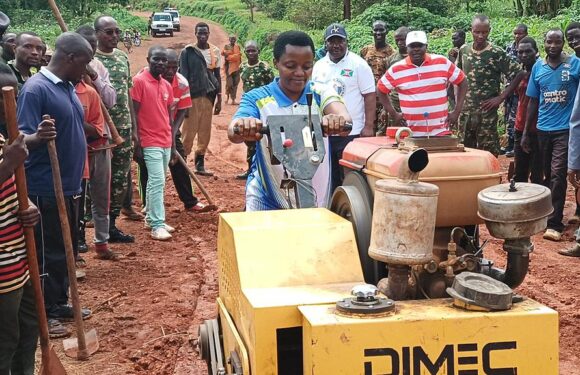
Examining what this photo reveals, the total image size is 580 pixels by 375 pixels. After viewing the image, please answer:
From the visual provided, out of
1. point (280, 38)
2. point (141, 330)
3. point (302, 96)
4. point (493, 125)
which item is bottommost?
point (141, 330)

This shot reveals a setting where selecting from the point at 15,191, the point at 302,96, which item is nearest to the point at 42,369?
the point at 15,191

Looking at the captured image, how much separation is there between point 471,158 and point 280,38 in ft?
4.40

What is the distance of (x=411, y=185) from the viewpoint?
9.76 ft

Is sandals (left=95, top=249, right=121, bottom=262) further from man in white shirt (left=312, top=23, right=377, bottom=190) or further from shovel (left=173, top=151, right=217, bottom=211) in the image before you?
man in white shirt (left=312, top=23, right=377, bottom=190)

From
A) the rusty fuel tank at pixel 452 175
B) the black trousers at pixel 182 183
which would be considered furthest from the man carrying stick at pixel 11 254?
the black trousers at pixel 182 183

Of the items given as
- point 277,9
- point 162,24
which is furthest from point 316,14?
point 162,24

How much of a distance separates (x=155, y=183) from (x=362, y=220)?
5.19m

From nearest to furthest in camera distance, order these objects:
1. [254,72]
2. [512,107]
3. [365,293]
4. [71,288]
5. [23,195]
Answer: [365,293]
[23,195]
[71,288]
[254,72]
[512,107]

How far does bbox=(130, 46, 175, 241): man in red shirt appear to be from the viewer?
8391mm

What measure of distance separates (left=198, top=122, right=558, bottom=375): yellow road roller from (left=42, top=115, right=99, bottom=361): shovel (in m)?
1.94

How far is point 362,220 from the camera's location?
352 centimetres

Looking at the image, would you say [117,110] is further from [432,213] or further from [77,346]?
[432,213]

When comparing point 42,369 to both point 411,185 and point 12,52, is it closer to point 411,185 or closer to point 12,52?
point 411,185

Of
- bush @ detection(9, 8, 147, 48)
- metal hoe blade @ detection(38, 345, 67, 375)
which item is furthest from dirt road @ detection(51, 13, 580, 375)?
bush @ detection(9, 8, 147, 48)
